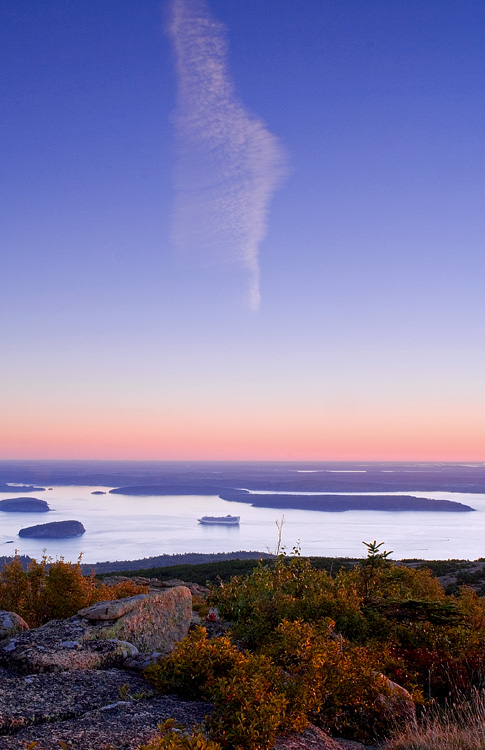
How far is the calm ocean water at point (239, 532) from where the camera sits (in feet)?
242

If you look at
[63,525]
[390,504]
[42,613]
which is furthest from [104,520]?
[42,613]

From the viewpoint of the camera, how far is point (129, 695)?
226 inches

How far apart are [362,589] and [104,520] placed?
121062 millimetres

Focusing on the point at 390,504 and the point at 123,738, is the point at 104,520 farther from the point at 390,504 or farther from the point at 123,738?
the point at 123,738

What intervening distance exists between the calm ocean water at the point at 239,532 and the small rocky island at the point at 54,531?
2062 mm

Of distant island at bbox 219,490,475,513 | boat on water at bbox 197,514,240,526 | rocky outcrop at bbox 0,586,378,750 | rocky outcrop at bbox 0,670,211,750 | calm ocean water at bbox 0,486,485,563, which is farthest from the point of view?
distant island at bbox 219,490,475,513

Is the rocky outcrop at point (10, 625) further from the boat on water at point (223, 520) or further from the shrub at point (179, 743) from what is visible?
the boat on water at point (223, 520)

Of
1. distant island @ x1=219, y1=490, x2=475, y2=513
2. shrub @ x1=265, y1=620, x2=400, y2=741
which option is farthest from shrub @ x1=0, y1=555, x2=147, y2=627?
distant island @ x1=219, y1=490, x2=475, y2=513

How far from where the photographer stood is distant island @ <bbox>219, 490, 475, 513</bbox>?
439 ft

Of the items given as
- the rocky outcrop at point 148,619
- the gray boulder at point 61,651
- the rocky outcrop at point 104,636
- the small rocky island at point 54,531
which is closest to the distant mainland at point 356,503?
the small rocky island at point 54,531

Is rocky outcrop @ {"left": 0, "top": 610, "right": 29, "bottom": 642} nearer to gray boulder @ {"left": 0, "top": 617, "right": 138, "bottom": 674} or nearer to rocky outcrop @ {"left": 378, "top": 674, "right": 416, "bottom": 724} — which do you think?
gray boulder @ {"left": 0, "top": 617, "right": 138, "bottom": 674}

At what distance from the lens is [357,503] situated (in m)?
149

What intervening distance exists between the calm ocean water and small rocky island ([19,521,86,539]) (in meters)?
2.06

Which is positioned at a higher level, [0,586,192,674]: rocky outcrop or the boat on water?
[0,586,192,674]: rocky outcrop
